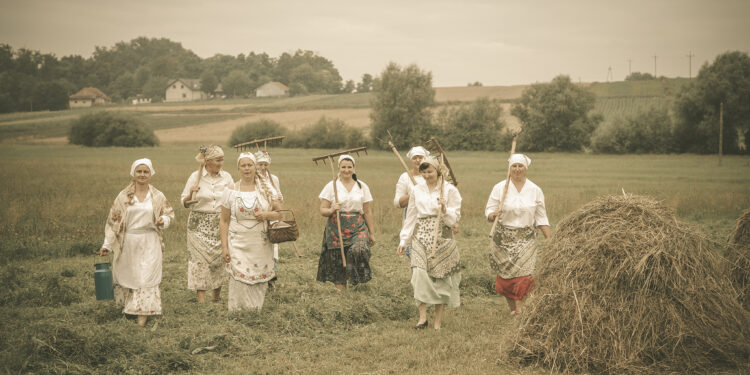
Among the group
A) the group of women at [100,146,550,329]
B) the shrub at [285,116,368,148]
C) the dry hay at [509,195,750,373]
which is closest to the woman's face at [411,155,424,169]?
the group of women at [100,146,550,329]

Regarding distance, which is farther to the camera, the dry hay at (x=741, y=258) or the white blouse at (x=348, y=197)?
the white blouse at (x=348, y=197)

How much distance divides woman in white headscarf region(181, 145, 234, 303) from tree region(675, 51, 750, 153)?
4796 centimetres

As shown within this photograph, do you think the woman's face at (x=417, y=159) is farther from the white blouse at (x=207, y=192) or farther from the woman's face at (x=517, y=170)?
the white blouse at (x=207, y=192)

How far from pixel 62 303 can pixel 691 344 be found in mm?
7524

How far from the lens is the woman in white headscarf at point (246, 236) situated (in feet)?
22.9

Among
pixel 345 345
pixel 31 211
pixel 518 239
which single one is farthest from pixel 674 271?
pixel 31 211

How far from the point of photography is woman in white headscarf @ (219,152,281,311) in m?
6.99

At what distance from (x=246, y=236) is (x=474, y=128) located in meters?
52.9

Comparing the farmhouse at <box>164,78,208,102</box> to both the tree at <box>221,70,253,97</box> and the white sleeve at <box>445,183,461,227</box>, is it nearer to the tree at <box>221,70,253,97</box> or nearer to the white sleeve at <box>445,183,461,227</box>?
the tree at <box>221,70,253,97</box>

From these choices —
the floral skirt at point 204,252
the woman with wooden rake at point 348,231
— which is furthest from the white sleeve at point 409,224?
the floral skirt at point 204,252

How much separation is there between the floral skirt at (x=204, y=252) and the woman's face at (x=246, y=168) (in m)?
1.40

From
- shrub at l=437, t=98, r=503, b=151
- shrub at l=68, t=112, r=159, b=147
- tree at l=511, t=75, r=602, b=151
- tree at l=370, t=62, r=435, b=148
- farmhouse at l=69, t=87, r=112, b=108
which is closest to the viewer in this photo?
farmhouse at l=69, t=87, r=112, b=108

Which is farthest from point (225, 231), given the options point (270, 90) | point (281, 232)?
point (270, 90)

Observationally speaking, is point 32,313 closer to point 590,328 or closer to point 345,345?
point 345,345
